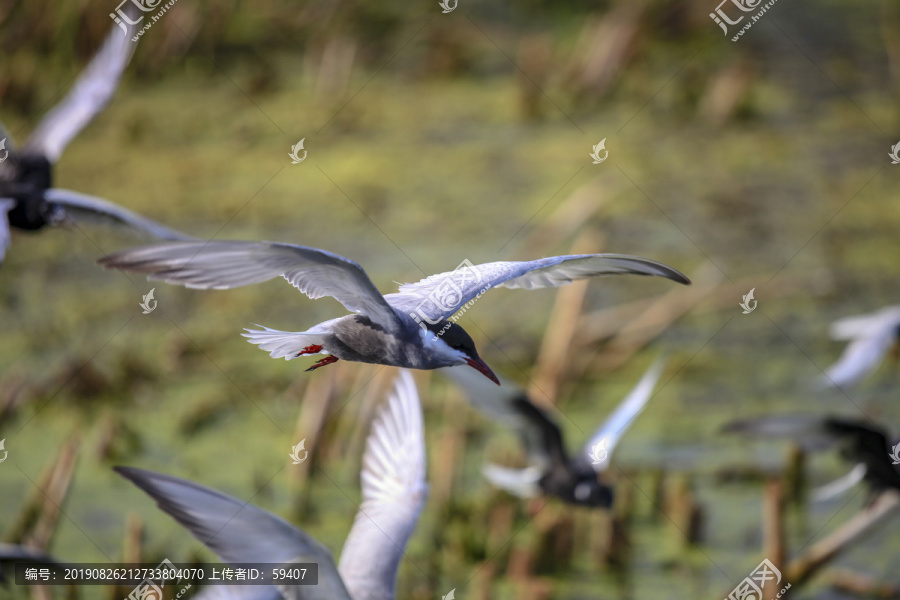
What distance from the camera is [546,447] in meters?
4.43

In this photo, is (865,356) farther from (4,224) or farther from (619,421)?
(4,224)

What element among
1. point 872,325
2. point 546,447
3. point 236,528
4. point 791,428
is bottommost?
point 546,447

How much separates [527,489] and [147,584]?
1524 mm

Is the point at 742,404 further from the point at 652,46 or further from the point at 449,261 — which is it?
the point at 652,46

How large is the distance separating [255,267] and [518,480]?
255 cm

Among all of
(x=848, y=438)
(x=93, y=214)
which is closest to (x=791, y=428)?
(x=848, y=438)

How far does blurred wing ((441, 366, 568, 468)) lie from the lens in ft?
13.6

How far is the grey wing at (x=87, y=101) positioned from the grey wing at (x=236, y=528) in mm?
1516

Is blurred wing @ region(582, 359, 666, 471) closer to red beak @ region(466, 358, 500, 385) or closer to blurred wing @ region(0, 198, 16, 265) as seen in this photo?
red beak @ region(466, 358, 500, 385)

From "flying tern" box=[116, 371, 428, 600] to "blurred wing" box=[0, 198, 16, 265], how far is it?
762 mm

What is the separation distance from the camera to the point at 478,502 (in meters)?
4.86

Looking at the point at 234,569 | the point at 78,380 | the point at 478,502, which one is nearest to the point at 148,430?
the point at 78,380

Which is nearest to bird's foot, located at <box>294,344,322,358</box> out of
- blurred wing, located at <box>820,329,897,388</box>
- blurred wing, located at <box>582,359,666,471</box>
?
blurred wing, located at <box>582,359,666,471</box>

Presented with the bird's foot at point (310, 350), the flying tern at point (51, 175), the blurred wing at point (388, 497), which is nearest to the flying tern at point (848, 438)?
the blurred wing at point (388, 497)
